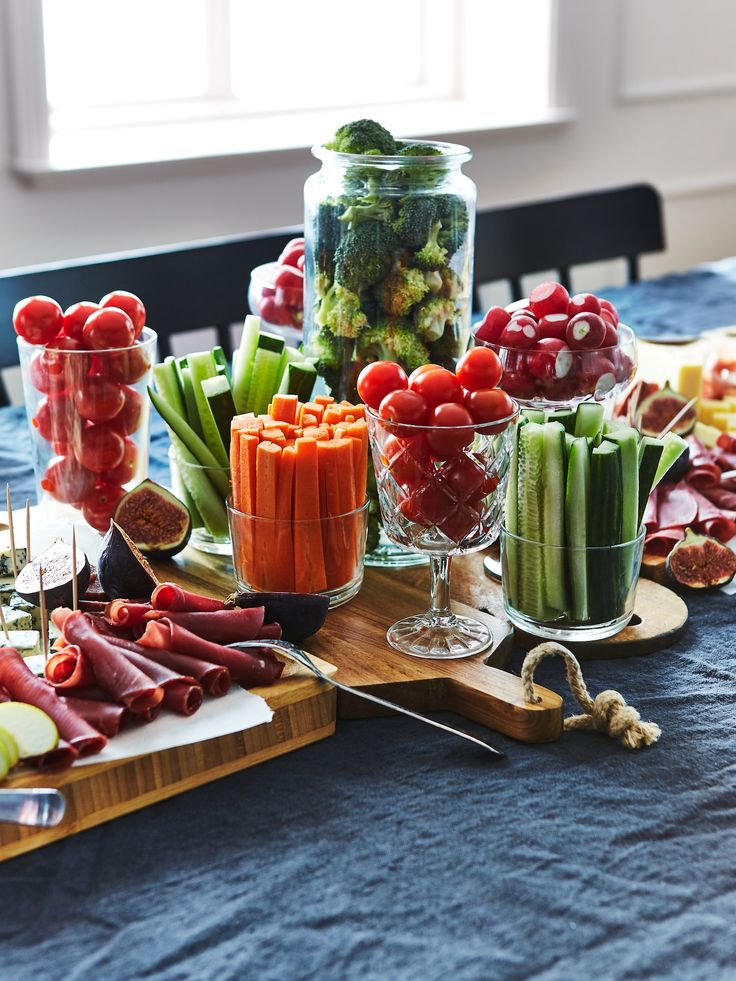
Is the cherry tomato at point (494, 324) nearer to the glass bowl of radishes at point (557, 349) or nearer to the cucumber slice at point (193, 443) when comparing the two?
the glass bowl of radishes at point (557, 349)

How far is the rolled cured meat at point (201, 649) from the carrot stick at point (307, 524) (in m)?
0.21

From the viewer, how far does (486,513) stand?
1354 millimetres

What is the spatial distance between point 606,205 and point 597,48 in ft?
5.00

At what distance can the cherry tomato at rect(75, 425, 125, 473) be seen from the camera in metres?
1.71

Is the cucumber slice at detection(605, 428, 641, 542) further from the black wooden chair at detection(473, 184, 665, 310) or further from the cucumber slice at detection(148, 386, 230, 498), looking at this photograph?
the black wooden chair at detection(473, 184, 665, 310)

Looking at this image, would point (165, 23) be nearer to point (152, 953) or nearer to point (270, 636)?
point (270, 636)

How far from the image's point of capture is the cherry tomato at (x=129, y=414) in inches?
67.5

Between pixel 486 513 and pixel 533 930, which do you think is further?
pixel 486 513

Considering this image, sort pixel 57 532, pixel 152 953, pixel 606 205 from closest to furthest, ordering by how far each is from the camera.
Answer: pixel 152 953
pixel 57 532
pixel 606 205

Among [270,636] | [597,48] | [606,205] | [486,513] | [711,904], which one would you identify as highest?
[597,48]

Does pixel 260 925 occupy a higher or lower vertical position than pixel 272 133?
lower

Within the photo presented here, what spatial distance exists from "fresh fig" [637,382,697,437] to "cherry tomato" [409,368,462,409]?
814 millimetres

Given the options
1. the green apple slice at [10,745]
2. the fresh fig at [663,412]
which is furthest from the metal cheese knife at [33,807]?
the fresh fig at [663,412]

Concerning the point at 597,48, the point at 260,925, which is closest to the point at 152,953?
the point at 260,925
